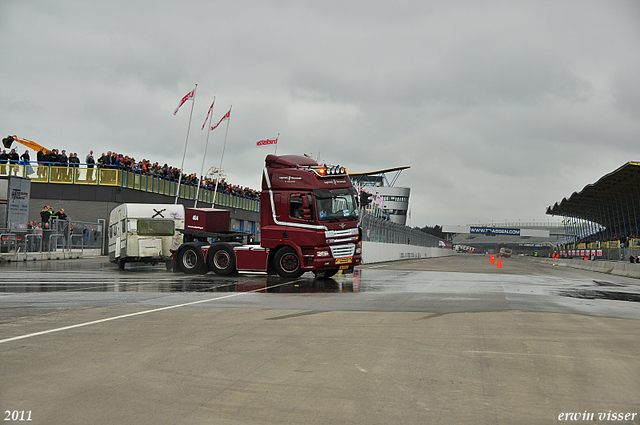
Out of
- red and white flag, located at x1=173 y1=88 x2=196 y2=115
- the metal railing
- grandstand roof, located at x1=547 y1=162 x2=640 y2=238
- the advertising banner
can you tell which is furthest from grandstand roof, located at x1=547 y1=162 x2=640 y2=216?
the advertising banner

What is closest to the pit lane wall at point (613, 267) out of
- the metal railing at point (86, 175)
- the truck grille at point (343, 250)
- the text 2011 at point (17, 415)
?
the truck grille at point (343, 250)

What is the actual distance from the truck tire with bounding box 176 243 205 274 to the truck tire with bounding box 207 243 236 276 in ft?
1.56

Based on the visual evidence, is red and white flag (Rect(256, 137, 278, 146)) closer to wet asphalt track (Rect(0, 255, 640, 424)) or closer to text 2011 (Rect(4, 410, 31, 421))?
wet asphalt track (Rect(0, 255, 640, 424))

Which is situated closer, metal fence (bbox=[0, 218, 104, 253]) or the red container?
the red container

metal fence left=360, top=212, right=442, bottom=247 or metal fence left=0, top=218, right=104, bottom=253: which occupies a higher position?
metal fence left=360, top=212, right=442, bottom=247

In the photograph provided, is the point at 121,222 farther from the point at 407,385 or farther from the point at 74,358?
the point at 407,385

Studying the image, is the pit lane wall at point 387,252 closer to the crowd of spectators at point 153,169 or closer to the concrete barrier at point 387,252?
the concrete barrier at point 387,252

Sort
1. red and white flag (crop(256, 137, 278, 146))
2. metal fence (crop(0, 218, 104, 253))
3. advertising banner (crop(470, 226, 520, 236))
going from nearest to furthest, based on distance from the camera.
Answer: metal fence (crop(0, 218, 104, 253)) → red and white flag (crop(256, 137, 278, 146)) → advertising banner (crop(470, 226, 520, 236))

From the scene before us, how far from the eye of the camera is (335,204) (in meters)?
18.5

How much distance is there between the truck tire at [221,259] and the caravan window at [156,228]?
279cm

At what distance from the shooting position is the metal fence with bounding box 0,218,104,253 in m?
26.2

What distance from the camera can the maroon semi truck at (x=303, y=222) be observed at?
18156 mm

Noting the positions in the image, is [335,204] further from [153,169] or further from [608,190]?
[608,190]

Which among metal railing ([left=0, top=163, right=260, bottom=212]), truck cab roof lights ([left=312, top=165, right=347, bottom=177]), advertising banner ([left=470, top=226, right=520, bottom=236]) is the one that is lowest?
truck cab roof lights ([left=312, top=165, right=347, bottom=177])
